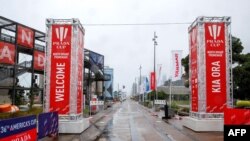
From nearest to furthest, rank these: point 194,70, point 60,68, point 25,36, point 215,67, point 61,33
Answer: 1. point 60,68
2. point 61,33
3. point 215,67
4. point 194,70
5. point 25,36

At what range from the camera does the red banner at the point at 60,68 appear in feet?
64.2

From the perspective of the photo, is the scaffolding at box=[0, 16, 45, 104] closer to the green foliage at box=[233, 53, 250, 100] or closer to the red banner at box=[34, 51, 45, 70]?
the red banner at box=[34, 51, 45, 70]

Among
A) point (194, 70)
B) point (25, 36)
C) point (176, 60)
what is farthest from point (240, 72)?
point (25, 36)

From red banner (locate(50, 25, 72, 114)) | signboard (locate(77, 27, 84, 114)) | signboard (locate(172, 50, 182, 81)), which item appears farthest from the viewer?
signboard (locate(172, 50, 182, 81))

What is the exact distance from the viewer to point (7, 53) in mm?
32594

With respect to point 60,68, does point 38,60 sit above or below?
above

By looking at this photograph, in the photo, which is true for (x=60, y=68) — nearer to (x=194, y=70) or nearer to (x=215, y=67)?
(x=194, y=70)

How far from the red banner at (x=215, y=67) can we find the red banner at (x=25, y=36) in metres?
20.5

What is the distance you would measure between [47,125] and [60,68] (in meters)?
5.00

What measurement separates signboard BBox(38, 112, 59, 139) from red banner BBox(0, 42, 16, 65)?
54.8ft

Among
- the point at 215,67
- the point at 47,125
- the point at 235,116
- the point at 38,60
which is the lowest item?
the point at 47,125

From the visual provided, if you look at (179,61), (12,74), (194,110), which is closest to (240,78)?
(179,61)

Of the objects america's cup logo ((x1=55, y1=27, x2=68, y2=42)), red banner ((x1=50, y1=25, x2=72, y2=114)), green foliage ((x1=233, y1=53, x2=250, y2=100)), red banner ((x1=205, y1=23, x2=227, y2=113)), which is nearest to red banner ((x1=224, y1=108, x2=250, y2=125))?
red banner ((x1=205, y1=23, x2=227, y2=113))

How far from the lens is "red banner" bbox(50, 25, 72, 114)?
1956 cm
